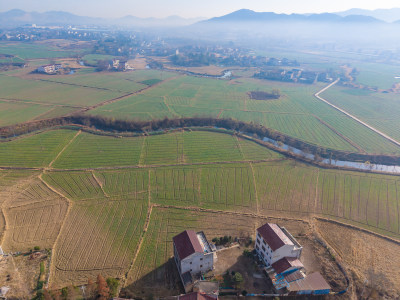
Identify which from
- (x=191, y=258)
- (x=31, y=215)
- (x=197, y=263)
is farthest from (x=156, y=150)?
(x=191, y=258)

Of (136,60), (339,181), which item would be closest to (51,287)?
(339,181)

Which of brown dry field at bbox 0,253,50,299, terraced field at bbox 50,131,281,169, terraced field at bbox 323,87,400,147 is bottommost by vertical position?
brown dry field at bbox 0,253,50,299

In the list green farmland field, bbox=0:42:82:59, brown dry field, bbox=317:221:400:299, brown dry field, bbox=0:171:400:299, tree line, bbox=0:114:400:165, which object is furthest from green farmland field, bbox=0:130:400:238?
green farmland field, bbox=0:42:82:59

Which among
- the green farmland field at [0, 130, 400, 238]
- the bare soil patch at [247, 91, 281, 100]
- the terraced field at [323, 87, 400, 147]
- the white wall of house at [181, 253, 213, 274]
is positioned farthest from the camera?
the bare soil patch at [247, 91, 281, 100]

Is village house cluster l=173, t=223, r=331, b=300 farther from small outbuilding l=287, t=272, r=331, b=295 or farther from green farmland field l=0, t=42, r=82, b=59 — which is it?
green farmland field l=0, t=42, r=82, b=59

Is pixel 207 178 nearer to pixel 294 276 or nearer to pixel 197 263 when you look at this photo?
pixel 197 263

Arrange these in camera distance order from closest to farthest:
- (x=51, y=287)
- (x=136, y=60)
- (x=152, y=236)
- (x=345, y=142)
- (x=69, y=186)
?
1. (x=51, y=287)
2. (x=152, y=236)
3. (x=69, y=186)
4. (x=345, y=142)
5. (x=136, y=60)

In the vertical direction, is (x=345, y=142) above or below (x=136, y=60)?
below

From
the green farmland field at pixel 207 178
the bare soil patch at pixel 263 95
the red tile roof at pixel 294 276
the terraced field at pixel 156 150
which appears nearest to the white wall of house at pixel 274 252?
the red tile roof at pixel 294 276

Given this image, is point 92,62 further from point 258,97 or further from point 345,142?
point 345,142
